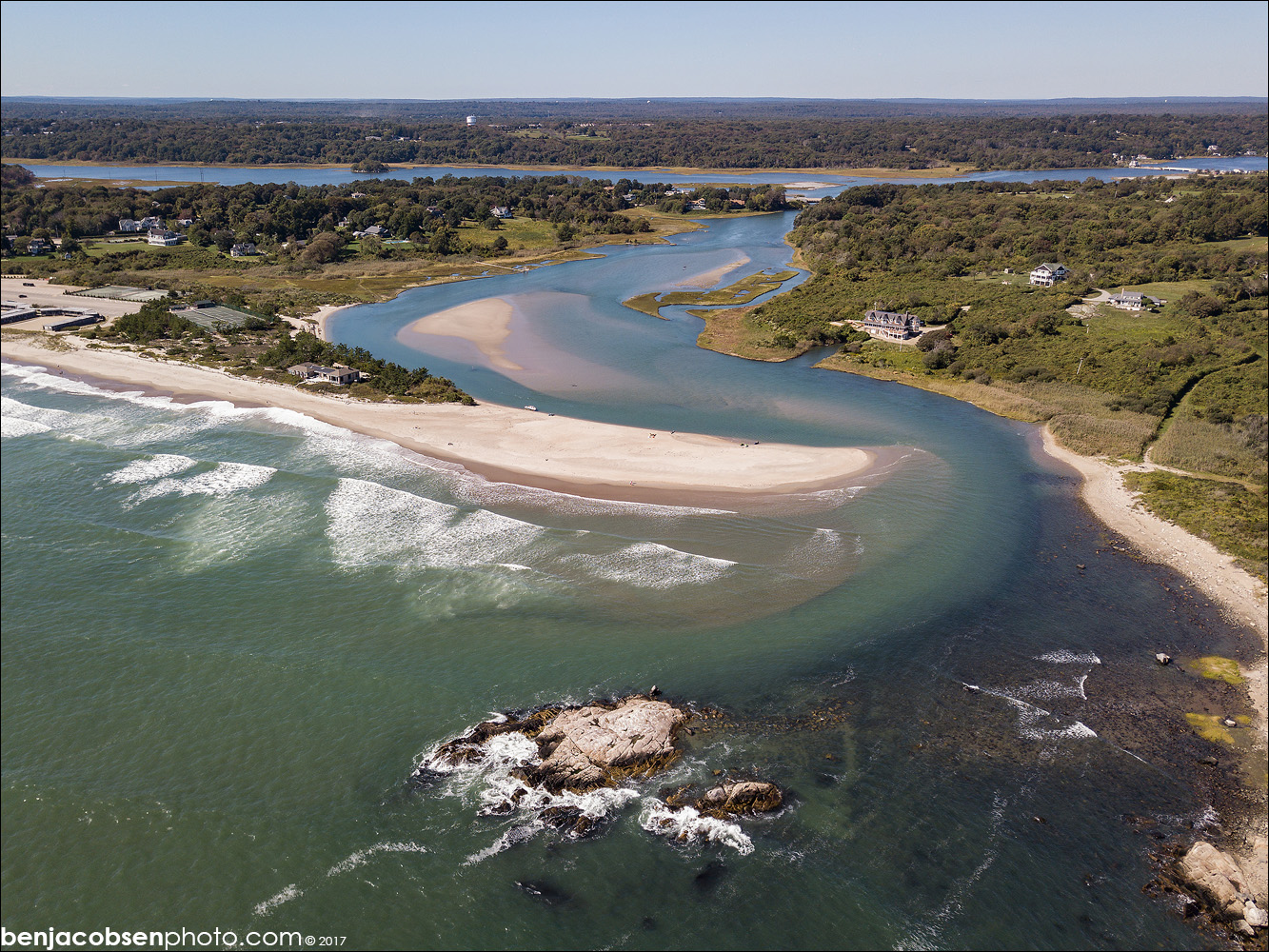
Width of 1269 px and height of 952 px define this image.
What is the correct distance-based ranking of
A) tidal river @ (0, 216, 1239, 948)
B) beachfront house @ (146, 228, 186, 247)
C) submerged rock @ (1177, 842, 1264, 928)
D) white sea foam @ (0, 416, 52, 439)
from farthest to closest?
beachfront house @ (146, 228, 186, 247) → white sea foam @ (0, 416, 52, 439) → tidal river @ (0, 216, 1239, 948) → submerged rock @ (1177, 842, 1264, 928)

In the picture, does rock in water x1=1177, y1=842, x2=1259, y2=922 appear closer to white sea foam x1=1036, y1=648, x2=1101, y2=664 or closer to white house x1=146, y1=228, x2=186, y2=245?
white sea foam x1=1036, y1=648, x2=1101, y2=664

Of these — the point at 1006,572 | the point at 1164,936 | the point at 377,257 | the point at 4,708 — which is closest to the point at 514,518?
the point at 4,708

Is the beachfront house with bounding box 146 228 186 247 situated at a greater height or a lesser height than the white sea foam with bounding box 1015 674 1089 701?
greater

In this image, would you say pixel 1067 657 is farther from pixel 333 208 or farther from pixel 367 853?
pixel 333 208

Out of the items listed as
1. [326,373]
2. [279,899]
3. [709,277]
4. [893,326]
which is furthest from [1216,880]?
[709,277]

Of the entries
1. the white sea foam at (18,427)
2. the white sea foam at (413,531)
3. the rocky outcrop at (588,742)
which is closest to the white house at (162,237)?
the white sea foam at (18,427)

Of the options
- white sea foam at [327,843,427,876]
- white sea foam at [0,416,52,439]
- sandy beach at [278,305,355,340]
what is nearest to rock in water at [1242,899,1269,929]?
white sea foam at [327,843,427,876]
